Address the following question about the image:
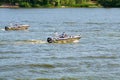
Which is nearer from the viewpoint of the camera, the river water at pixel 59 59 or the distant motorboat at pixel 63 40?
the river water at pixel 59 59

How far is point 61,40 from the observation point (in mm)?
69062

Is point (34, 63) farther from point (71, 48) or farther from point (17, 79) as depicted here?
point (71, 48)

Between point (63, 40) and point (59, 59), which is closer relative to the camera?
point (59, 59)

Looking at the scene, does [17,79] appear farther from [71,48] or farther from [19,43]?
[19,43]

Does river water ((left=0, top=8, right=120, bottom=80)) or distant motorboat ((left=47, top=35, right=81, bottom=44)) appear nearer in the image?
river water ((left=0, top=8, right=120, bottom=80))

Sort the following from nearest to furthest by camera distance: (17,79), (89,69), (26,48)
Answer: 1. (17,79)
2. (89,69)
3. (26,48)

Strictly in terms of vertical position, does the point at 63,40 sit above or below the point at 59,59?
below

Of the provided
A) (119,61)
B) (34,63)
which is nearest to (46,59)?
(34,63)

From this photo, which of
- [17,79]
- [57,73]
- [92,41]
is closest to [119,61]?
[57,73]

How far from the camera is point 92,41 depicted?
242 feet

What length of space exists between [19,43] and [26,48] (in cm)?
641

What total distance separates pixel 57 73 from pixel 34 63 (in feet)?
19.2

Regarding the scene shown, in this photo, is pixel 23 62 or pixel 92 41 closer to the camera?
pixel 23 62

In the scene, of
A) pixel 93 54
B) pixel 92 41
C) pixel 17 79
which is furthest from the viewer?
pixel 92 41
